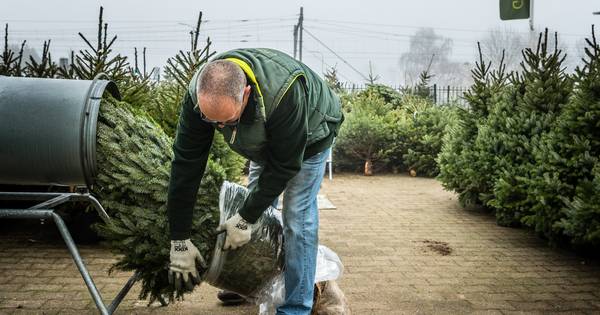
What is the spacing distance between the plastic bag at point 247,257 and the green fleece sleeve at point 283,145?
0.35 m

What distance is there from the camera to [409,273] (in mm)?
4176

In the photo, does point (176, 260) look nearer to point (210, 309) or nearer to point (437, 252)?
point (210, 309)

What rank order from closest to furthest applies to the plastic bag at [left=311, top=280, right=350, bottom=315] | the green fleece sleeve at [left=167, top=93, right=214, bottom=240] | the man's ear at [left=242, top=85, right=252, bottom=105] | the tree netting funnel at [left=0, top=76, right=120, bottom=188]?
the man's ear at [left=242, top=85, right=252, bottom=105] → the green fleece sleeve at [left=167, top=93, right=214, bottom=240] → the tree netting funnel at [left=0, top=76, right=120, bottom=188] → the plastic bag at [left=311, top=280, right=350, bottom=315]

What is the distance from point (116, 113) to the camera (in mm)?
3041

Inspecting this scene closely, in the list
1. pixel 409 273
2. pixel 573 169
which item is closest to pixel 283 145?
pixel 409 273

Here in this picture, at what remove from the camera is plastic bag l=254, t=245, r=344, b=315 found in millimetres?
2947

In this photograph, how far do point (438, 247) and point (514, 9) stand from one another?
4.38 meters

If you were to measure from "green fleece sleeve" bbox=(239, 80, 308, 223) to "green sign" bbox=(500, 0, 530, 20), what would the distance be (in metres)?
6.28

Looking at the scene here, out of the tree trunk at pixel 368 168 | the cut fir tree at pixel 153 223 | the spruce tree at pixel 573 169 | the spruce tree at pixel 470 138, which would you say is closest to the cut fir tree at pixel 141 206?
the cut fir tree at pixel 153 223

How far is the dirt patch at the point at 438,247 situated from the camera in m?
4.88

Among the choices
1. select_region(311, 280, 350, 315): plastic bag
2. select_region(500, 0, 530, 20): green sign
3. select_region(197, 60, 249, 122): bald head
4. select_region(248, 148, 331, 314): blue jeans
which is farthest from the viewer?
select_region(500, 0, 530, 20): green sign

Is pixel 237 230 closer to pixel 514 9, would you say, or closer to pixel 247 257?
pixel 247 257

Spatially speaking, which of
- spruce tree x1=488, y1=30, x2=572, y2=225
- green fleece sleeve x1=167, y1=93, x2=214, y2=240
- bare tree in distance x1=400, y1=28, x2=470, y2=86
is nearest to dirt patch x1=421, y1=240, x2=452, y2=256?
spruce tree x1=488, y1=30, x2=572, y2=225

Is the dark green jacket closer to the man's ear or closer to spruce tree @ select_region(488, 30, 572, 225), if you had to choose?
the man's ear
